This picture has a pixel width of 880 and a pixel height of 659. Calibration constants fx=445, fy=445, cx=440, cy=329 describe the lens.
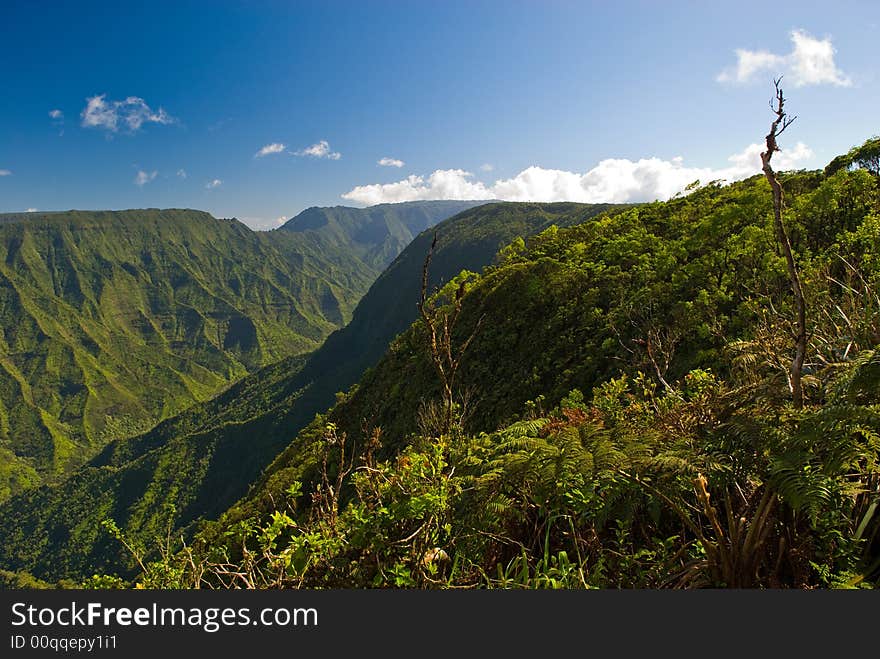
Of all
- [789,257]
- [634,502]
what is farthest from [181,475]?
[789,257]

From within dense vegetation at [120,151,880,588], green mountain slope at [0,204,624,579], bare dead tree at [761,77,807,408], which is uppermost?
bare dead tree at [761,77,807,408]

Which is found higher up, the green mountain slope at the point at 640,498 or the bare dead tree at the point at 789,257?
the bare dead tree at the point at 789,257

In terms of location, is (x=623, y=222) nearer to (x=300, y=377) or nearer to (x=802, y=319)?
(x=802, y=319)

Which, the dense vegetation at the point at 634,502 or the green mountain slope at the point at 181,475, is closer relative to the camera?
the dense vegetation at the point at 634,502

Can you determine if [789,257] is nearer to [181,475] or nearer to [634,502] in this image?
[634,502]

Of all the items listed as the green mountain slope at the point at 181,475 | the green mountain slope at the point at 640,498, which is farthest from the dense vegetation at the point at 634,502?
the green mountain slope at the point at 181,475

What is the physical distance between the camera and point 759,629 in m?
2.08

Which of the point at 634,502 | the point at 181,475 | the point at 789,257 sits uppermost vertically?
the point at 789,257

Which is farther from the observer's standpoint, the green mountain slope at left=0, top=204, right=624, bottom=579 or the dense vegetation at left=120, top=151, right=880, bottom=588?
the green mountain slope at left=0, top=204, right=624, bottom=579

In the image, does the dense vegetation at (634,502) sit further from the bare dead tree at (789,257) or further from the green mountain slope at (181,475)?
the green mountain slope at (181,475)

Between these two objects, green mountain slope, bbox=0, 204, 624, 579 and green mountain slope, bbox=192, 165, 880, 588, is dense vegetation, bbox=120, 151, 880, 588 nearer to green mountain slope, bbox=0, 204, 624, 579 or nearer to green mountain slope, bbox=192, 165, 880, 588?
green mountain slope, bbox=192, 165, 880, 588

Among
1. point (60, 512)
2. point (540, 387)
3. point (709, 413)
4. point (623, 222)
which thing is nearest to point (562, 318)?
point (540, 387)

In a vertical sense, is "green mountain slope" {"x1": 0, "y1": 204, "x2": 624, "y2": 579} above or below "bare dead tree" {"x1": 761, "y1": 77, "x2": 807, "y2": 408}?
below

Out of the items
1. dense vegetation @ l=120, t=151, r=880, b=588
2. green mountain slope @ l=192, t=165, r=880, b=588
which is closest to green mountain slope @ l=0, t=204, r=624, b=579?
dense vegetation @ l=120, t=151, r=880, b=588
